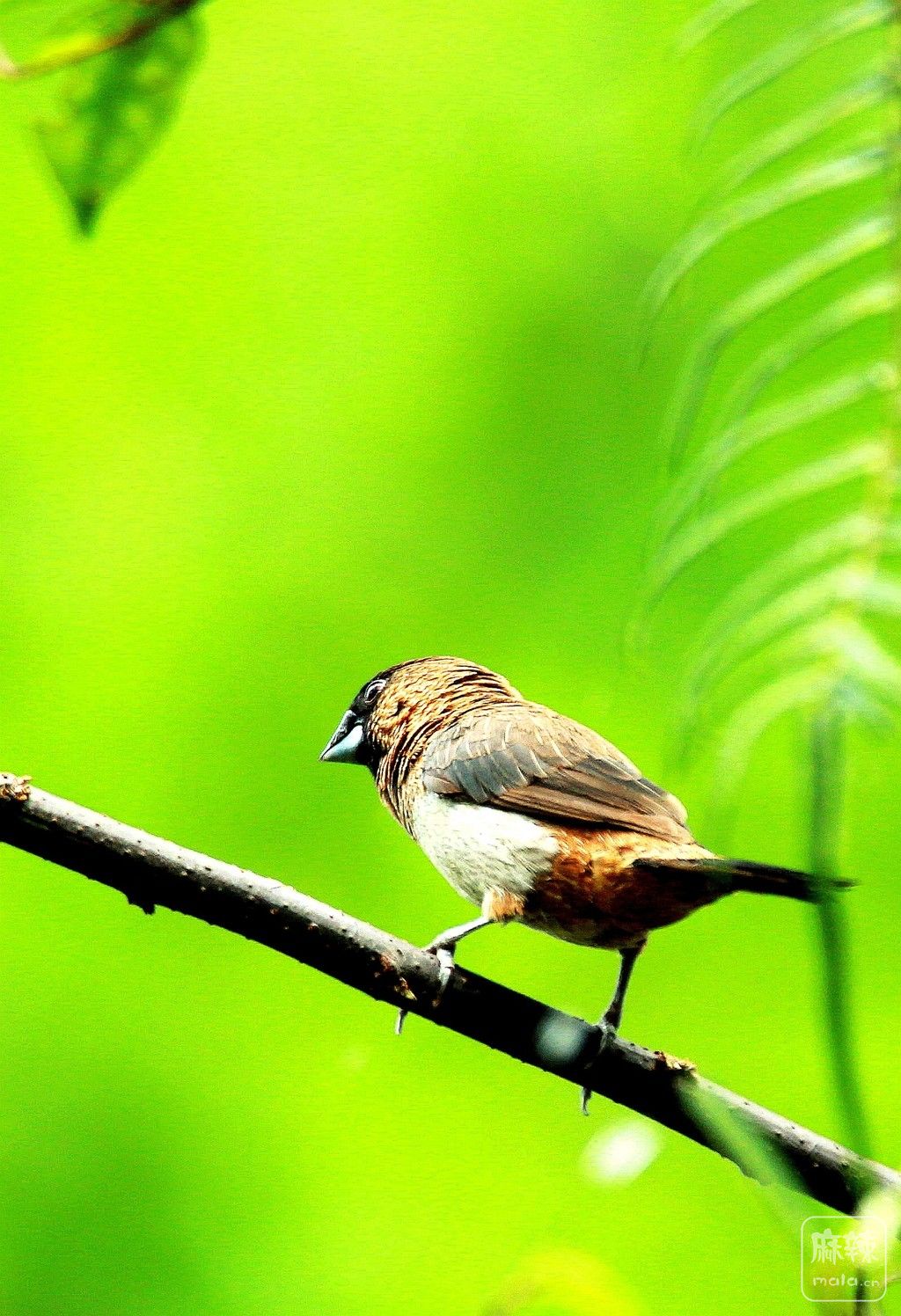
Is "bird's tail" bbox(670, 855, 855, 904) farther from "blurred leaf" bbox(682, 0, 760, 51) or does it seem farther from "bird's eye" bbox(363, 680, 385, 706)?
"bird's eye" bbox(363, 680, 385, 706)

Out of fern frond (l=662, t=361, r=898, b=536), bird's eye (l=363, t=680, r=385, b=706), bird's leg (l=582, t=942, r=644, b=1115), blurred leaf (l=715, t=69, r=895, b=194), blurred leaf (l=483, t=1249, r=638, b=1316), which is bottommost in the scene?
blurred leaf (l=483, t=1249, r=638, b=1316)

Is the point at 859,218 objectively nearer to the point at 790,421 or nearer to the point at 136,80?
the point at 790,421

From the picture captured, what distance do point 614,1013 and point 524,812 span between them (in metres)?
0.22

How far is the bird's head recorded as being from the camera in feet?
3.89

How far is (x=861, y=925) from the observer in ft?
7.13

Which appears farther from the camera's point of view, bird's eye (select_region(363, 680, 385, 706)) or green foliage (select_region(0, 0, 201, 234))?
bird's eye (select_region(363, 680, 385, 706))

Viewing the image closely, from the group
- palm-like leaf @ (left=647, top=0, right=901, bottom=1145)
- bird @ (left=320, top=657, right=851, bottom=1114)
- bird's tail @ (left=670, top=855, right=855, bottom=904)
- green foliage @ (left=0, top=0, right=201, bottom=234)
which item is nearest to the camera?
palm-like leaf @ (left=647, top=0, right=901, bottom=1145)

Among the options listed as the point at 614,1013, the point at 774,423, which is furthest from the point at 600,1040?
the point at 774,423

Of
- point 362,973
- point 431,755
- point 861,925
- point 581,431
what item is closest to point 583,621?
point 581,431

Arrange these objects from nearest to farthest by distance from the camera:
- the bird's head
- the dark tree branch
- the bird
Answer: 1. the dark tree branch
2. the bird
3. the bird's head

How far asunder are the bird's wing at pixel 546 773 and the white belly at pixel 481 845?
1cm

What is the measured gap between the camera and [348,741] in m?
1.21

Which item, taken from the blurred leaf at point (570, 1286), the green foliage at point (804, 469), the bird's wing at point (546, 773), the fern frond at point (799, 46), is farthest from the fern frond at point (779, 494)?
the bird's wing at point (546, 773)

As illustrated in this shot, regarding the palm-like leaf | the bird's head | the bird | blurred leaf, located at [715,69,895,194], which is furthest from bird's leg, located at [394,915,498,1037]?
blurred leaf, located at [715,69,895,194]
